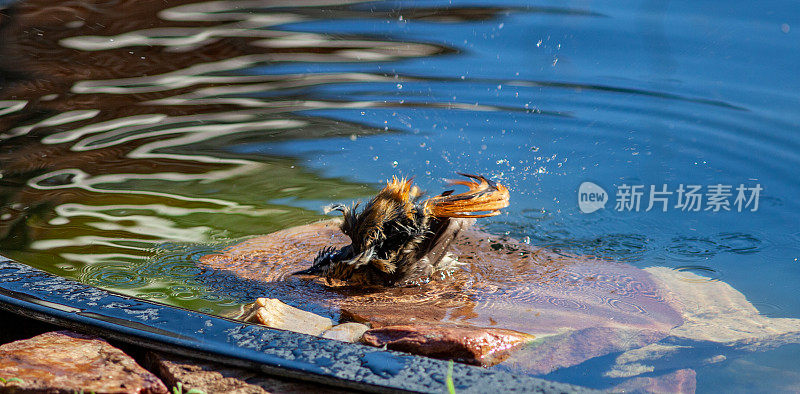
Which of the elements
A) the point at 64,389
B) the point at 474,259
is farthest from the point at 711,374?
the point at 64,389

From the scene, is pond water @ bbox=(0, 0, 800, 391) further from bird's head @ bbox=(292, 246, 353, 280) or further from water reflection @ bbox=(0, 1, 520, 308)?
bird's head @ bbox=(292, 246, 353, 280)

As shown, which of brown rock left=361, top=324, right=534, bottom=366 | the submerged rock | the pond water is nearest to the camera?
brown rock left=361, top=324, right=534, bottom=366

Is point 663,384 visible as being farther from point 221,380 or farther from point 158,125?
point 158,125

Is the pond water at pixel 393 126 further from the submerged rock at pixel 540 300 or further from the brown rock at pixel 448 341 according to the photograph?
the brown rock at pixel 448 341

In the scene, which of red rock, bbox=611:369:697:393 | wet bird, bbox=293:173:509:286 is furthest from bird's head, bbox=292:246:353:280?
red rock, bbox=611:369:697:393

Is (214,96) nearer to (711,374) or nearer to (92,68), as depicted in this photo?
(92,68)

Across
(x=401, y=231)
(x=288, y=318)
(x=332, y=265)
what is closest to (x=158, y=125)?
(x=332, y=265)
